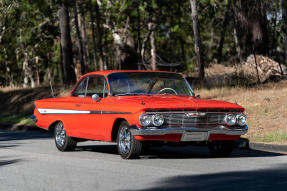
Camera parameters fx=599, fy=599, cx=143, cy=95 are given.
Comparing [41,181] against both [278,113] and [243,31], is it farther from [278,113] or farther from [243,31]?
[243,31]

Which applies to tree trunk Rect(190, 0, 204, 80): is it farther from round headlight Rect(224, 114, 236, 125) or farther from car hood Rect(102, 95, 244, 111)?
round headlight Rect(224, 114, 236, 125)

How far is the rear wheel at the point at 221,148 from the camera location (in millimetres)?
11211

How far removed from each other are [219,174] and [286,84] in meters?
13.8

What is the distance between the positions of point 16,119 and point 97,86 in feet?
43.4

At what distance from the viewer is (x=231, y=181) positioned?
315 inches

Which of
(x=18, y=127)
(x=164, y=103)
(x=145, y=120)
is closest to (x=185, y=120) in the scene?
(x=164, y=103)

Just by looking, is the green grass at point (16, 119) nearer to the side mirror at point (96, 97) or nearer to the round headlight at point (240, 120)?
the side mirror at point (96, 97)

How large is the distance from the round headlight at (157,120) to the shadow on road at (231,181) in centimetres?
184

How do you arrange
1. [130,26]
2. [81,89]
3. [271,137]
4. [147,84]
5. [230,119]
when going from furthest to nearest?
[130,26] → [271,137] → [81,89] → [147,84] → [230,119]

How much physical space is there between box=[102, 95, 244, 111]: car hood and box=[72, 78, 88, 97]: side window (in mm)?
1474

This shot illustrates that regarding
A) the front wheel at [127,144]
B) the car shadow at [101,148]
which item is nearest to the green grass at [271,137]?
the car shadow at [101,148]

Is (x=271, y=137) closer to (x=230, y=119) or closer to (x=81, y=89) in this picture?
(x=230, y=119)

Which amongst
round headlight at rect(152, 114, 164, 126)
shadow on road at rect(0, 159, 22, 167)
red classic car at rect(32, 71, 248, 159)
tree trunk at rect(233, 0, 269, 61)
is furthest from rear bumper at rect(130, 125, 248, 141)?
tree trunk at rect(233, 0, 269, 61)

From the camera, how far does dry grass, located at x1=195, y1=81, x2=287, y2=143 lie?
1412cm
